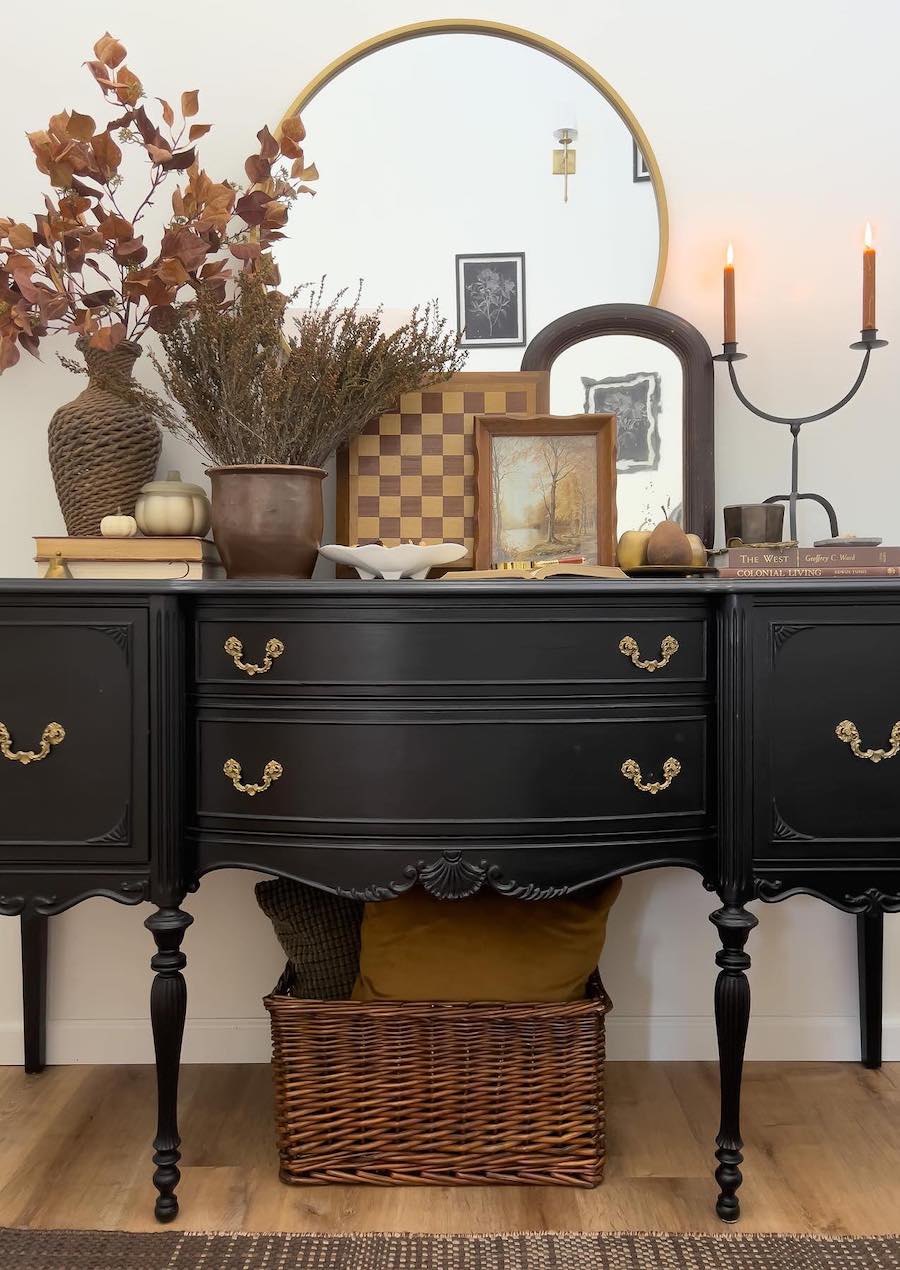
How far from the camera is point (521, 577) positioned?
143 centimetres

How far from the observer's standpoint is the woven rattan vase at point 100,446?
1658mm

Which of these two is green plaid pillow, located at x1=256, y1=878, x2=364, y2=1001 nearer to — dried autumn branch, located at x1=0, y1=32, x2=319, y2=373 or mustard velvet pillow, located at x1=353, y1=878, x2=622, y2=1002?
mustard velvet pillow, located at x1=353, y1=878, x2=622, y2=1002

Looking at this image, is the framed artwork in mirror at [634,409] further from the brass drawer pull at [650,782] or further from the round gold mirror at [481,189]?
the brass drawer pull at [650,782]

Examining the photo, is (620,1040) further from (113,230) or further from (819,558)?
(113,230)

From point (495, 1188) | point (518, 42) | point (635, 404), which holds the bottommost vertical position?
point (495, 1188)

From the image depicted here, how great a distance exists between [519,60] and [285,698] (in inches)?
50.8

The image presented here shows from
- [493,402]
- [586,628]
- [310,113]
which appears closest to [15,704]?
[586,628]

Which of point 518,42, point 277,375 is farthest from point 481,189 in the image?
point 277,375

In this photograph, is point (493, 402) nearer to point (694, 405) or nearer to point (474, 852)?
point (694, 405)

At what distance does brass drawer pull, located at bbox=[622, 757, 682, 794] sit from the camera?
53.5 inches

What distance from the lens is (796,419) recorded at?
1.79m

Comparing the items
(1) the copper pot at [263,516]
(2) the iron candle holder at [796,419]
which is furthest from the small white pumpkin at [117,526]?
(2) the iron candle holder at [796,419]

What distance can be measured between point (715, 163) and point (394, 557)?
40.1 inches

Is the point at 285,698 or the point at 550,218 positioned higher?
the point at 550,218
